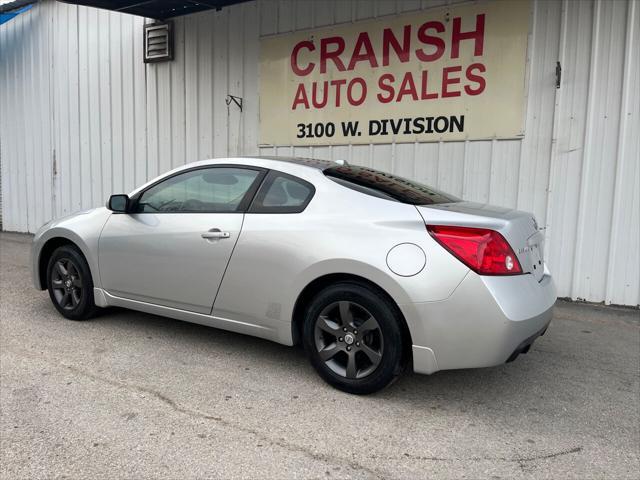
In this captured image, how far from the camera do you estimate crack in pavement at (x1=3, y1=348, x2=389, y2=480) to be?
248cm

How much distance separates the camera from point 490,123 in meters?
6.14

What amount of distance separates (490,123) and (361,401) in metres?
4.25

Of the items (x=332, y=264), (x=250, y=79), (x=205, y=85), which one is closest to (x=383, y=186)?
(x=332, y=264)

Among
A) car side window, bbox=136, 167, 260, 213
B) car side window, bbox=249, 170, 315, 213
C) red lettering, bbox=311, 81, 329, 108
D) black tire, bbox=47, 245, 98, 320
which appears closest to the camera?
car side window, bbox=249, 170, 315, 213

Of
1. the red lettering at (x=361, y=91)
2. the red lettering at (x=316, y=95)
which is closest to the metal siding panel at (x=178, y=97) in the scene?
the red lettering at (x=316, y=95)

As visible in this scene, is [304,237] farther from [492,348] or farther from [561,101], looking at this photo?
[561,101]

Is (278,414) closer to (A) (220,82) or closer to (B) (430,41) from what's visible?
(B) (430,41)

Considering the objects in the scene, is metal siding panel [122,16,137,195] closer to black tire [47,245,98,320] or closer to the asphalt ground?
black tire [47,245,98,320]

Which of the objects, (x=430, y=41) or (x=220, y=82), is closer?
(x=430, y=41)

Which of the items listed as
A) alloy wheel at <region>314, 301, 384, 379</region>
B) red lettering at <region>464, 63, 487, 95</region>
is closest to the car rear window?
alloy wheel at <region>314, 301, 384, 379</region>

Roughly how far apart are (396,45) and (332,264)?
4.48 m

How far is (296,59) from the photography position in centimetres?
748

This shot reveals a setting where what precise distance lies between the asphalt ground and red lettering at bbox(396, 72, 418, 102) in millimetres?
3606

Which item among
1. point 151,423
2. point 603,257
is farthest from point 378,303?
point 603,257
